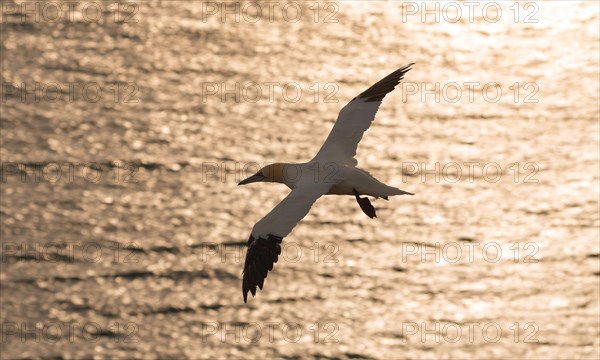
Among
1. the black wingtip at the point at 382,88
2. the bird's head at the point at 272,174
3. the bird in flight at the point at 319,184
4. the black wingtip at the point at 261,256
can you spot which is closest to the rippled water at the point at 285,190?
the black wingtip at the point at 382,88

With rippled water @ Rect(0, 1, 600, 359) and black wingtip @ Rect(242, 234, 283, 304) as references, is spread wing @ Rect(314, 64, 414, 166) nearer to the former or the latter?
black wingtip @ Rect(242, 234, 283, 304)

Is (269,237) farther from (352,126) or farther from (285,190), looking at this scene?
(285,190)

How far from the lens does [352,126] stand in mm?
24938

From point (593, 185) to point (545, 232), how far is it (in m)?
4.33

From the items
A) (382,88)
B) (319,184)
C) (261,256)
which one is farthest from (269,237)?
(382,88)

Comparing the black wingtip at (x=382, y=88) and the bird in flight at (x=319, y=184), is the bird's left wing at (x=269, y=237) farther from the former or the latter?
the black wingtip at (x=382, y=88)

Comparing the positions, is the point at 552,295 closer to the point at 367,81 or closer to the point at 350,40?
the point at 367,81

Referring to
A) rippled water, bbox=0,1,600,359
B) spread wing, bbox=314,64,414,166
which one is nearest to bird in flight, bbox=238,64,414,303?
spread wing, bbox=314,64,414,166

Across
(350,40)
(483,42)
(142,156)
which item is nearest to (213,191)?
(142,156)

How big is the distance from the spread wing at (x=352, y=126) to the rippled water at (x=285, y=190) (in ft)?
71.4

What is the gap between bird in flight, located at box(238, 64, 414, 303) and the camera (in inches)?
841

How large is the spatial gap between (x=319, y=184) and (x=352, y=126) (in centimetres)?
307

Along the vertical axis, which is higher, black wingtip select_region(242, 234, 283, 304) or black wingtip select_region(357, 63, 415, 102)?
black wingtip select_region(357, 63, 415, 102)

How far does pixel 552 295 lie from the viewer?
161 feet
